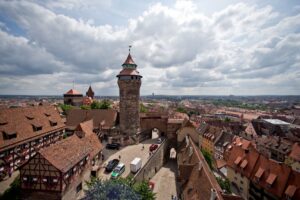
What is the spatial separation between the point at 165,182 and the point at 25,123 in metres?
19.0

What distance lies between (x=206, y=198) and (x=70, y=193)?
1150 centimetres

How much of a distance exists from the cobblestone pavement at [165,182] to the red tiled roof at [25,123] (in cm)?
1577

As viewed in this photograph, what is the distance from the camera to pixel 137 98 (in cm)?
3294

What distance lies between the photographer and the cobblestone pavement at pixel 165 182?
2278cm

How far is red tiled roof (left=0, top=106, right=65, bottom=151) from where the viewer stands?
21109 millimetres

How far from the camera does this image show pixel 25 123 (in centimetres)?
2434

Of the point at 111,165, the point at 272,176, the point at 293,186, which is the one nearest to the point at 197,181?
the point at 272,176

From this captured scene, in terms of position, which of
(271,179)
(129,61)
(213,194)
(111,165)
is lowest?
(271,179)

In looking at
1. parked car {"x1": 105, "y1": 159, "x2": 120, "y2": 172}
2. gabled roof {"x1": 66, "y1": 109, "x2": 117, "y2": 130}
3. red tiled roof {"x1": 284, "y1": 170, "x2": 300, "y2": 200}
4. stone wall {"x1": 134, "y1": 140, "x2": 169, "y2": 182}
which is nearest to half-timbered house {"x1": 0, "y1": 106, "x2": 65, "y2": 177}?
gabled roof {"x1": 66, "y1": 109, "x2": 117, "y2": 130}

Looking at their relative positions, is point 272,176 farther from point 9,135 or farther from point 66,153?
point 9,135

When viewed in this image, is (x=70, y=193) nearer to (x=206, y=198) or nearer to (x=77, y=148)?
(x=77, y=148)

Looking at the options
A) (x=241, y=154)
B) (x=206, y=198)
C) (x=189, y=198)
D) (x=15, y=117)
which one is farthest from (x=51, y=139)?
(x=241, y=154)

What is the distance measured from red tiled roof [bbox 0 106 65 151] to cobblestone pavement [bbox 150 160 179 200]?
15.8m

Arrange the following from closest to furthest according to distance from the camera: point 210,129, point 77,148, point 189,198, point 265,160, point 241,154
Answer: point 189,198, point 77,148, point 265,160, point 241,154, point 210,129
